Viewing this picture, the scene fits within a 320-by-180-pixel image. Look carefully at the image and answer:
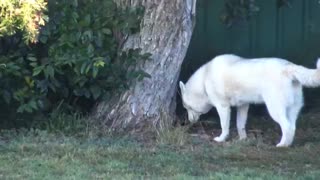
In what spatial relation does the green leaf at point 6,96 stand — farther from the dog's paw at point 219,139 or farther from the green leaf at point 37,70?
the dog's paw at point 219,139

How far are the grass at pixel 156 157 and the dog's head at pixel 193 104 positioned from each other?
1.65 ft

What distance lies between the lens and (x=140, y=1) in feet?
30.5

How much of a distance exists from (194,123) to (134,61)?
1.28 metres

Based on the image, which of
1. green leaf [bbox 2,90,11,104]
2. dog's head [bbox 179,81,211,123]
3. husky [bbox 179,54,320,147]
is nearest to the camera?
husky [bbox 179,54,320,147]

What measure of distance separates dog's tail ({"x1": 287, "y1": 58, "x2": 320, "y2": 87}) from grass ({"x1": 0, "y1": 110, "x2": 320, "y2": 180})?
0.63 metres

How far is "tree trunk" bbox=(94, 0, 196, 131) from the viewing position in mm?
9258

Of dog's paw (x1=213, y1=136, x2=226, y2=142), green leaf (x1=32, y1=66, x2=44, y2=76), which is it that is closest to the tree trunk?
dog's paw (x1=213, y1=136, x2=226, y2=142)

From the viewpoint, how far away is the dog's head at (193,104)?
32.4ft

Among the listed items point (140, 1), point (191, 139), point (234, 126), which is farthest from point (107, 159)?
point (234, 126)

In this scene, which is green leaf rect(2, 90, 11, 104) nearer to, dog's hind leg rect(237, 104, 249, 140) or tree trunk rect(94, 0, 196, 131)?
tree trunk rect(94, 0, 196, 131)

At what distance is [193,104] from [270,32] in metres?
2.24

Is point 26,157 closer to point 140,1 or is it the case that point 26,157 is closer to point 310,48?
point 140,1

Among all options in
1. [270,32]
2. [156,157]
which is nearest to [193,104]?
[156,157]

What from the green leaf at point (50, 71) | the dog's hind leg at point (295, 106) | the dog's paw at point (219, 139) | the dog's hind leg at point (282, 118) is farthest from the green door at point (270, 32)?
the green leaf at point (50, 71)
